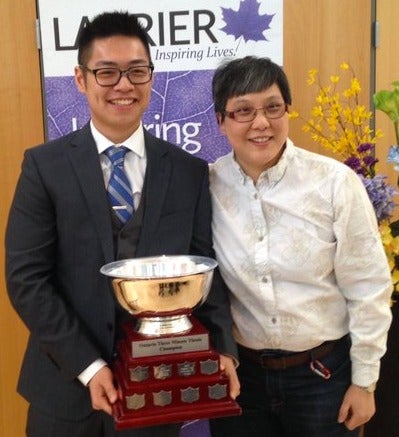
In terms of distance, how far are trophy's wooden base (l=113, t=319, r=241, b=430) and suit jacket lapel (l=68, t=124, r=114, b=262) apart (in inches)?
9.0

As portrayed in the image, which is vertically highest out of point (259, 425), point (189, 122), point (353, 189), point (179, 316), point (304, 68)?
point (304, 68)

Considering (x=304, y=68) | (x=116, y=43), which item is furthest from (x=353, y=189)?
(x=304, y=68)

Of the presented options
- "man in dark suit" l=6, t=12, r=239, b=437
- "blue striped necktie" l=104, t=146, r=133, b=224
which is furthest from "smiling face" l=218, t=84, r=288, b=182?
"blue striped necktie" l=104, t=146, r=133, b=224

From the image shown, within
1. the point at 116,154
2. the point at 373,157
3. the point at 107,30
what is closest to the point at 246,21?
the point at 373,157

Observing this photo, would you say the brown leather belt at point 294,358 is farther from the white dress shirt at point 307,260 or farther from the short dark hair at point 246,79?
the short dark hair at point 246,79

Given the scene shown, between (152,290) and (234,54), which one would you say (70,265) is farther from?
(234,54)

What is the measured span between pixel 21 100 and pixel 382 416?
1.65 meters

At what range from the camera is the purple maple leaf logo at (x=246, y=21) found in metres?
2.01

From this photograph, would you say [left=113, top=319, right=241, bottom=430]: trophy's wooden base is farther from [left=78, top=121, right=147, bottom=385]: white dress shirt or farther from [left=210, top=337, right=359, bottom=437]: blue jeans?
[left=78, top=121, right=147, bottom=385]: white dress shirt

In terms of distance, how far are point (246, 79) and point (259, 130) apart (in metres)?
0.13

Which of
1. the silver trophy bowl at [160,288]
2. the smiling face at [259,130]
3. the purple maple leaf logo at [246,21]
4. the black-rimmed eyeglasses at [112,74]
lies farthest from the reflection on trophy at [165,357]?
the purple maple leaf logo at [246,21]

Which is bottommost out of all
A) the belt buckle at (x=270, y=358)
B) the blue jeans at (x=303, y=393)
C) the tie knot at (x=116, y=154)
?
the blue jeans at (x=303, y=393)

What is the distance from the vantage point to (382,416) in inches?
73.7

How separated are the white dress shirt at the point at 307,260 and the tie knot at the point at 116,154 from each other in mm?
290
